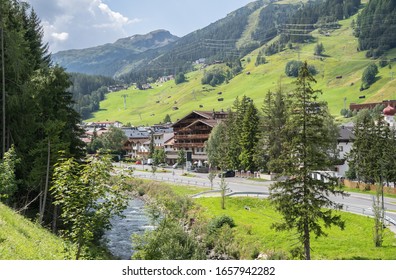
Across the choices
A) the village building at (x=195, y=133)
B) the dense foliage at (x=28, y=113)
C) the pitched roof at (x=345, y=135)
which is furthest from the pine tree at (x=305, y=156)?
the village building at (x=195, y=133)

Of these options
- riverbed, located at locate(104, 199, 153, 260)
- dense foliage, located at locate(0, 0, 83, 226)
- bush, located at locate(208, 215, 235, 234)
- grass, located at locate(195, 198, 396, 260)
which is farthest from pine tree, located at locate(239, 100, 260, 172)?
dense foliage, located at locate(0, 0, 83, 226)

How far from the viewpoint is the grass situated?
25.5 m

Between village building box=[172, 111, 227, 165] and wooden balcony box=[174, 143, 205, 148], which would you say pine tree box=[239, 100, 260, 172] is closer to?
village building box=[172, 111, 227, 165]

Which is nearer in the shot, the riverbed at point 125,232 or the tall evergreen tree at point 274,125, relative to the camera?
the riverbed at point 125,232

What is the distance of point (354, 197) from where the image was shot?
4641 centimetres

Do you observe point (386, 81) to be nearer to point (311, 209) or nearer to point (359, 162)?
point (359, 162)

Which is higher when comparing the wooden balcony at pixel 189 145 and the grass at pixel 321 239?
the wooden balcony at pixel 189 145

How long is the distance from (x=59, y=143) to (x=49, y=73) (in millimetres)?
5431

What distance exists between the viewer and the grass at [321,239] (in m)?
25.5

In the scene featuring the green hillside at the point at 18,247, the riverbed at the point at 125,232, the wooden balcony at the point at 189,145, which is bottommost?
the riverbed at the point at 125,232

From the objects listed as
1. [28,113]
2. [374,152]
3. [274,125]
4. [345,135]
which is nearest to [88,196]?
[28,113]

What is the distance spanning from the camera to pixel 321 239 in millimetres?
29000

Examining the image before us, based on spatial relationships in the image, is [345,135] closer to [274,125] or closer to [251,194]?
[274,125]

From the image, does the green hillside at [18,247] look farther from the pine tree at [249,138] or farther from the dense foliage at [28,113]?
the pine tree at [249,138]
